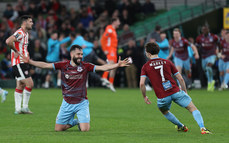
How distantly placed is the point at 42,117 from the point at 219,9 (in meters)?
18.2

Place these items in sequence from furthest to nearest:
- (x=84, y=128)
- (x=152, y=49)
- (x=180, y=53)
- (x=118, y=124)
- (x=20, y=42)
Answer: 1. (x=180, y=53)
2. (x=20, y=42)
3. (x=118, y=124)
4. (x=84, y=128)
5. (x=152, y=49)

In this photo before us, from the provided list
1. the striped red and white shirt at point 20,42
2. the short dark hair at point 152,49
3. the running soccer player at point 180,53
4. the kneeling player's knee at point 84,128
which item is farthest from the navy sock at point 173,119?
the running soccer player at point 180,53

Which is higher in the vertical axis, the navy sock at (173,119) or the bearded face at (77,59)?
the bearded face at (77,59)

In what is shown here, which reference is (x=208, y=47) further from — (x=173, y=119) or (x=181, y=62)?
(x=173, y=119)

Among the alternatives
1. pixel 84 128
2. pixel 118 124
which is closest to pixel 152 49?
pixel 84 128

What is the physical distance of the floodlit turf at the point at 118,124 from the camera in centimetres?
830

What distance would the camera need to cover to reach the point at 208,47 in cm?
2117

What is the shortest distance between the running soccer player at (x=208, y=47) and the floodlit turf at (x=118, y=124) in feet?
17.4

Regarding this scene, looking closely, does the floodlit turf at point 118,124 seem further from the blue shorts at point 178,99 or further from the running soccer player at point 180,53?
the running soccer player at point 180,53

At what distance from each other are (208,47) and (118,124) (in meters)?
11.5

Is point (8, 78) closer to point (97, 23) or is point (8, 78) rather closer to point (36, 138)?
point (97, 23)

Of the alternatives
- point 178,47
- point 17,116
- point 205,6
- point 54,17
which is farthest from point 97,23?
point 17,116

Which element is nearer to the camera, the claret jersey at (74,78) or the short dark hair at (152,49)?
the short dark hair at (152,49)

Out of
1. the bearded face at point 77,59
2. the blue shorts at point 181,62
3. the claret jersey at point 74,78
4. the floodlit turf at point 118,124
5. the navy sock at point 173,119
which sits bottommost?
the floodlit turf at point 118,124
